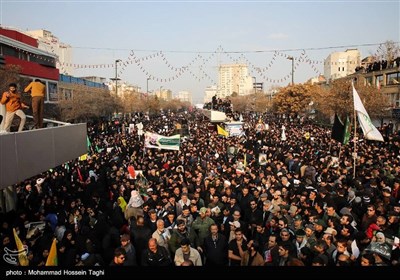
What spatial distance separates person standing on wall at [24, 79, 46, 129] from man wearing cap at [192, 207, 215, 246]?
4.35 metres

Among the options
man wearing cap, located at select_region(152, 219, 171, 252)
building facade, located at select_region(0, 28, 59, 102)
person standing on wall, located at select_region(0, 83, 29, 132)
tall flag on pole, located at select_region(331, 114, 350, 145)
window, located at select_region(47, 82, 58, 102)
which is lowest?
man wearing cap, located at select_region(152, 219, 171, 252)

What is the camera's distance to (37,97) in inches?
326

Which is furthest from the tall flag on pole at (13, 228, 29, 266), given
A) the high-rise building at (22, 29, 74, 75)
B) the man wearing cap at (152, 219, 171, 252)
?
the high-rise building at (22, 29, 74, 75)

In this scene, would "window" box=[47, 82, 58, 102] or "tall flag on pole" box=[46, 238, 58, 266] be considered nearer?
"tall flag on pole" box=[46, 238, 58, 266]

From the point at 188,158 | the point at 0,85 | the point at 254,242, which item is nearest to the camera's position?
the point at 254,242

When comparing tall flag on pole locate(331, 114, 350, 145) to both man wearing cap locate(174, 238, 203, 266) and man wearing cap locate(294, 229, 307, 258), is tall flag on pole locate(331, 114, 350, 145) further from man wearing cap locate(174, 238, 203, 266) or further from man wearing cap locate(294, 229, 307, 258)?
man wearing cap locate(174, 238, 203, 266)

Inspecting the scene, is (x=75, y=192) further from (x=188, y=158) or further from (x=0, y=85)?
(x=0, y=85)

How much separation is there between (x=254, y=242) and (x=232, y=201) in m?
2.06

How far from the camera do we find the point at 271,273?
2.70 m

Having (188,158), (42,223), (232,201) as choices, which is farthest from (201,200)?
(188,158)

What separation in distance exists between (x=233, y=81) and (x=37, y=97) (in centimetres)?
17465

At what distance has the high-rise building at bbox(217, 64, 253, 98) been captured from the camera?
173m

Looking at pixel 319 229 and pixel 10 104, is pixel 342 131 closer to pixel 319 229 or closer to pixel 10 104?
pixel 319 229

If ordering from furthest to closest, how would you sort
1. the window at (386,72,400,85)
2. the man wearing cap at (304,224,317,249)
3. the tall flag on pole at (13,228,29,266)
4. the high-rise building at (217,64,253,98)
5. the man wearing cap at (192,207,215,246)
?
the high-rise building at (217,64,253,98) → the window at (386,72,400,85) → the man wearing cap at (192,207,215,246) → the man wearing cap at (304,224,317,249) → the tall flag on pole at (13,228,29,266)
